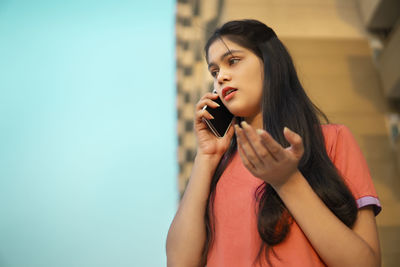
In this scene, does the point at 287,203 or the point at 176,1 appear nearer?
the point at 287,203

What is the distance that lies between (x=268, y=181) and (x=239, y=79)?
47 cm

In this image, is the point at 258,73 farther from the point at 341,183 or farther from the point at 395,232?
the point at 395,232

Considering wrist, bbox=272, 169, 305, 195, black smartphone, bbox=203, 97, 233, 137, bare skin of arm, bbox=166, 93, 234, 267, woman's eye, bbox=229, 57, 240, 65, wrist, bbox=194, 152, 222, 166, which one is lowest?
bare skin of arm, bbox=166, 93, 234, 267

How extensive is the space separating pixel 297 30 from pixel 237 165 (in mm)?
2930

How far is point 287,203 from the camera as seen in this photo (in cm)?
91

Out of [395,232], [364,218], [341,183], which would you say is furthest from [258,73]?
[395,232]

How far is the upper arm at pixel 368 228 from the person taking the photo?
95 cm

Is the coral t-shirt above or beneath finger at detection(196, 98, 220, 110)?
beneath

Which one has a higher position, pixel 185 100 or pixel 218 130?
pixel 218 130

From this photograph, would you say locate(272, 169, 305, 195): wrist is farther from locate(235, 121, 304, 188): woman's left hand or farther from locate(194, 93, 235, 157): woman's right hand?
locate(194, 93, 235, 157): woman's right hand

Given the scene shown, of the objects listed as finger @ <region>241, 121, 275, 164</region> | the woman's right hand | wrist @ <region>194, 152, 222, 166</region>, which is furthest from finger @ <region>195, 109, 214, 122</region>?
finger @ <region>241, 121, 275, 164</region>

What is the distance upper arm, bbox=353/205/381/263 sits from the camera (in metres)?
0.95

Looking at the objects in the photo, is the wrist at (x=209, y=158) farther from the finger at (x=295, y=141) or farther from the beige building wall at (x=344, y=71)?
the beige building wall at (x=344, y=71)

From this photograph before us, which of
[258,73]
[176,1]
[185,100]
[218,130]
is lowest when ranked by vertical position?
[185,100]
